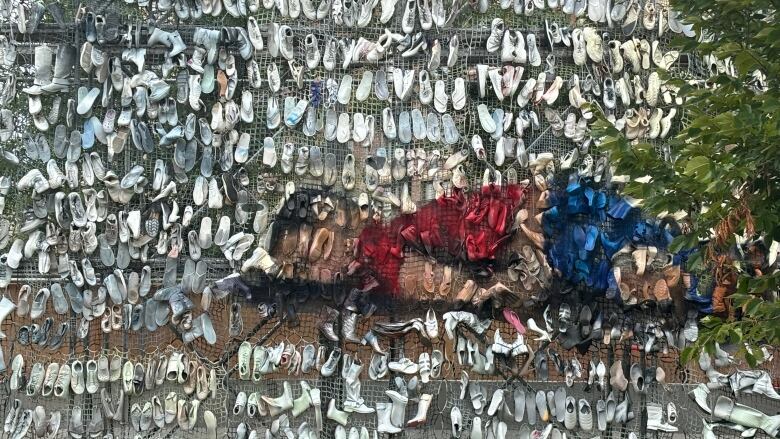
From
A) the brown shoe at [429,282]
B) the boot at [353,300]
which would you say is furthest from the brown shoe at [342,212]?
the brown shoe at [429,282]

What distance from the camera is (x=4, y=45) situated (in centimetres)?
421

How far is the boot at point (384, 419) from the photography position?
4.20 meters

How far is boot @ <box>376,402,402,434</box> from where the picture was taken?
165 inches

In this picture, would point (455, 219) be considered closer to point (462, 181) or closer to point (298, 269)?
point (462, 181)

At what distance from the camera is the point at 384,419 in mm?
4207

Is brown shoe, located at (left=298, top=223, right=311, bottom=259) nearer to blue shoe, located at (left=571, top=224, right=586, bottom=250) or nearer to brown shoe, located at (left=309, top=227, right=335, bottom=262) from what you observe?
brown shoe, located at (left=309, top=227, right=335, bottom=262)

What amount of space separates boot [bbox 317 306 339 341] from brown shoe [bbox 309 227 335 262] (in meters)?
0.23

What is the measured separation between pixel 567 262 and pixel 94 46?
7.56 feet

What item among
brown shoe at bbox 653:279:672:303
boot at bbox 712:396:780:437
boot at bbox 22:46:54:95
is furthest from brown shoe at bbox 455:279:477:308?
boot at bbox 22:46:54:95

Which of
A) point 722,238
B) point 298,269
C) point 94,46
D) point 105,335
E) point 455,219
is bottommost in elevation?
point 105,335

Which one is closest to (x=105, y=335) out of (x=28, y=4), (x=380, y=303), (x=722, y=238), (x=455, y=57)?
(x=380, y=303)

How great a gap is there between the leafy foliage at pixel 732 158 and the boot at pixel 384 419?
70.5 inches

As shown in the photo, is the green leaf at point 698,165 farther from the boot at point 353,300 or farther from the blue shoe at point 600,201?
the boot at point 353,300

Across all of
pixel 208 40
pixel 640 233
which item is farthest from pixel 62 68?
pixel 640 233
